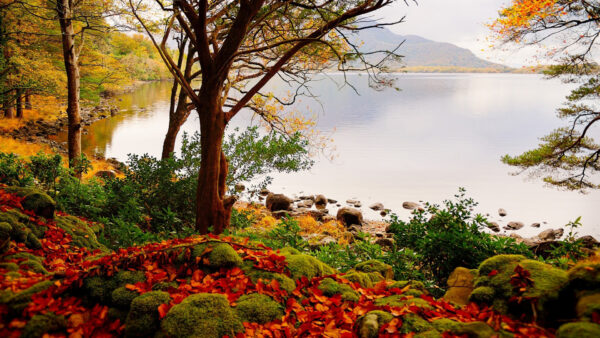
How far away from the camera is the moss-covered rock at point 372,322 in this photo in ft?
A: 7.23

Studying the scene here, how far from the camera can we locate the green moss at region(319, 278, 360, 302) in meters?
2.83

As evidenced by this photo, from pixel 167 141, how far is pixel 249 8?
20.7 ft

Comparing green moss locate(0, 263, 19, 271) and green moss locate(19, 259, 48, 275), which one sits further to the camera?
green moss locate(19, 259, 48, 275)

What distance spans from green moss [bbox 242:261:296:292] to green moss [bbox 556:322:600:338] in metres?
1.75

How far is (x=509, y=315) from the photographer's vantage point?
2275 mm

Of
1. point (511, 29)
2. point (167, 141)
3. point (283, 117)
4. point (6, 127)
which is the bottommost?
point (6, 127)

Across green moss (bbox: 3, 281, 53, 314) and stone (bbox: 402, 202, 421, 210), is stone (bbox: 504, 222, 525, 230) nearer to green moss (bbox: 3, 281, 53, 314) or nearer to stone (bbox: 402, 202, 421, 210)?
stone (bbox: 402, 202, 421, 210)

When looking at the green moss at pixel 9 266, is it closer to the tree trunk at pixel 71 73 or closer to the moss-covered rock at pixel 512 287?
the moss-covered rock at pixel 512 287

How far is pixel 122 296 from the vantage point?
8.08ft

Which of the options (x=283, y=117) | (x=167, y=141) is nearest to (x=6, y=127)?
(x=167, y=141)

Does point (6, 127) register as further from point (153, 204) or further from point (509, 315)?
point (509, 315)

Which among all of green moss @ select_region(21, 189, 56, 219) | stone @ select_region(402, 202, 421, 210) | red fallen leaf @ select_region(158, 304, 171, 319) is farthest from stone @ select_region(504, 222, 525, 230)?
green moss @ select_region(21, 189, 56, 219)

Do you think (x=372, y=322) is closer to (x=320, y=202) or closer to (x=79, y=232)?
(x=79, y=232)

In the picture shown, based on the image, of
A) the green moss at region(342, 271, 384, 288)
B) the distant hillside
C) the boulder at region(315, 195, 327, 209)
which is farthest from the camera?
the distant hillside
